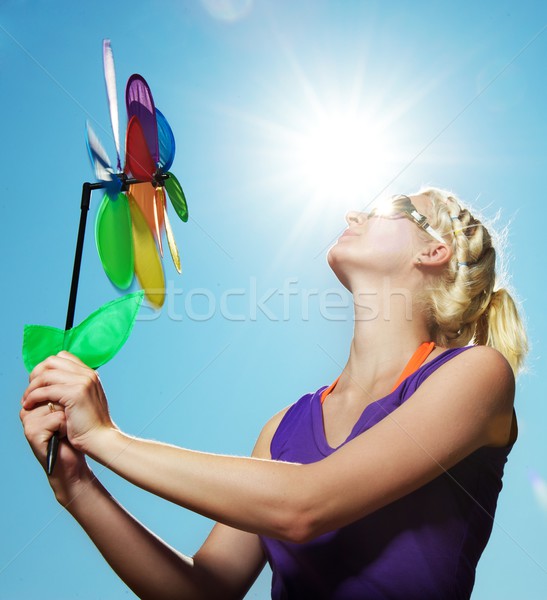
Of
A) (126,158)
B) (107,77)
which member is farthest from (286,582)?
(107,77)

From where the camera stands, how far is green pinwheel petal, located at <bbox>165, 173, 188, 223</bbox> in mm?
1553

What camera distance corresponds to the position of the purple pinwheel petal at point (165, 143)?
157 cm

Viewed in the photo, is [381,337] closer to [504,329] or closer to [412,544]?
[504,329]

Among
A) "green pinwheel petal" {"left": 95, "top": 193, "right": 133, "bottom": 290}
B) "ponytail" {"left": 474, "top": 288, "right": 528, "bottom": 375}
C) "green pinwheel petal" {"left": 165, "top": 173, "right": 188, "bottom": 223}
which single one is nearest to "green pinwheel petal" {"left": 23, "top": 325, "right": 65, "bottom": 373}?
"green pinwheel petal" {"left": 95, "top": 193, "right": 133, "bottom": 290}

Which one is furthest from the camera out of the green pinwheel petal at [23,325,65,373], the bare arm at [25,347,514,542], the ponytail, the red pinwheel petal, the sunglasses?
the sunglasses

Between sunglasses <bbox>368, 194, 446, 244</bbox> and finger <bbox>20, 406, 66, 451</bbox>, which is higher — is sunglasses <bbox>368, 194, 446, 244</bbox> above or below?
above

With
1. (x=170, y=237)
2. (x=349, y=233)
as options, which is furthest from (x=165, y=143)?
(x=349, y=233)

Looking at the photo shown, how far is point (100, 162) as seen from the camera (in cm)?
145

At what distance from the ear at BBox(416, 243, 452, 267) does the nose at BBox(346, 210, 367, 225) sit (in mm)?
178

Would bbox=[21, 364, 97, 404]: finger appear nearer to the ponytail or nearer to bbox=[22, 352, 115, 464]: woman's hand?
bbox=[22, 352, 115, 464]: woman's hand

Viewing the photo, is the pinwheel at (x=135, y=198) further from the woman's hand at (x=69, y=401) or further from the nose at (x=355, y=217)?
the nose at (x=355, y=217)

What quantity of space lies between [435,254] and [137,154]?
785 mm

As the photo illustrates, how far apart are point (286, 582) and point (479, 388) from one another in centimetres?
56

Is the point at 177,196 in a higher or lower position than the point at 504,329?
higher
